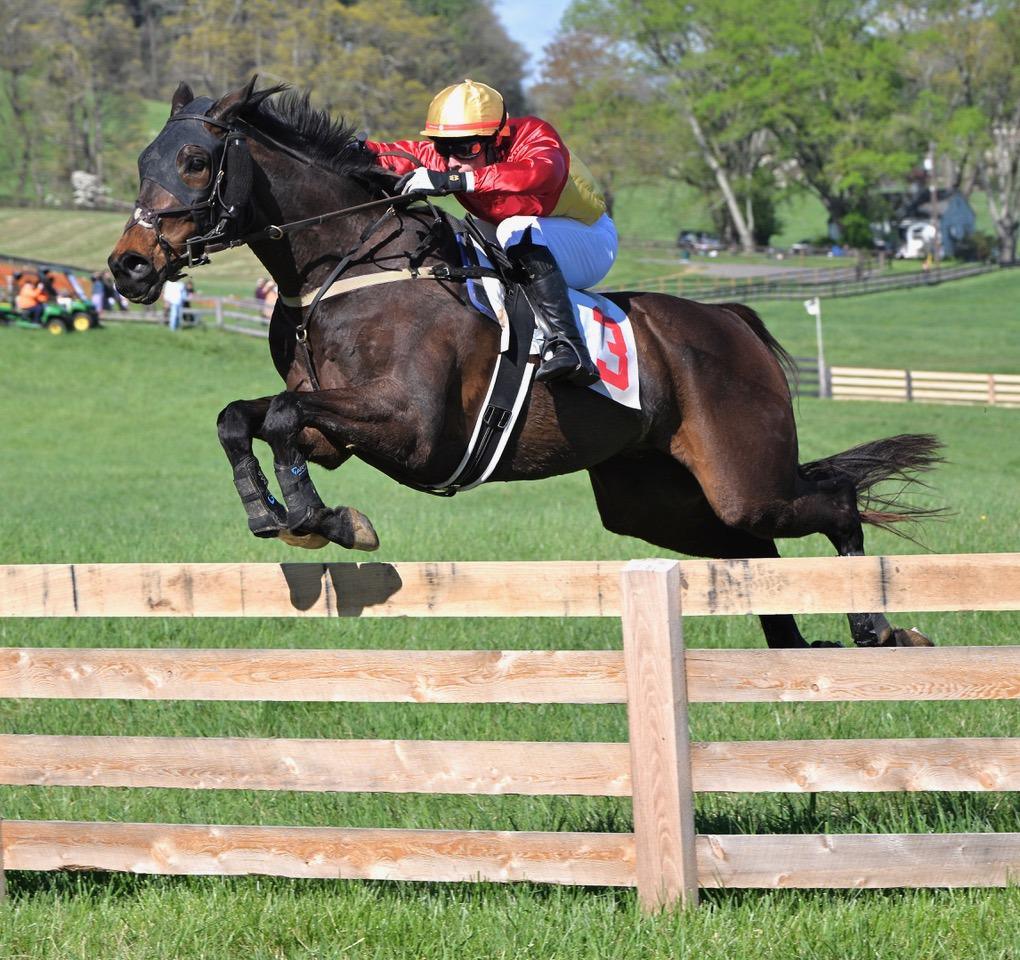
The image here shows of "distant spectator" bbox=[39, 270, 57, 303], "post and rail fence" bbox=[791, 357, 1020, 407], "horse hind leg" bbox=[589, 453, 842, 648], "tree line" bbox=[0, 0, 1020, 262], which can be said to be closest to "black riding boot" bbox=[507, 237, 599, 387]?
"horse hind leg" bbox=[589, 453, 842, 648]

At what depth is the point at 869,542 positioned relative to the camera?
41.5 feet

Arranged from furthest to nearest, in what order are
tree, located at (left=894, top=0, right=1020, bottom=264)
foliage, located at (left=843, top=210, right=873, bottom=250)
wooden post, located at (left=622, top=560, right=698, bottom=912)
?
foliage, located at (left=843, top=210, right=873, bottom=250) < tree, located at (left=894, top=0, right=1020, bottom=264) < wooden post, located at (left=622, top=560, right=698, bottom=912)

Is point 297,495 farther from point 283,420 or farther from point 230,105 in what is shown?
point 230,105

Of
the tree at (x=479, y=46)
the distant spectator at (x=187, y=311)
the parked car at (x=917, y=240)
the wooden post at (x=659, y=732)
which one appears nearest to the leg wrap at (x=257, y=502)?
the wooden post at (x=659, y=732)

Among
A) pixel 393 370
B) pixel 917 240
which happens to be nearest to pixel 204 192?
pixel 393 370

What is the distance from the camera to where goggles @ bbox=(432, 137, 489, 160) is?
6012mm

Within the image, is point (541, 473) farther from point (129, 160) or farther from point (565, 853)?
point (129, 160)

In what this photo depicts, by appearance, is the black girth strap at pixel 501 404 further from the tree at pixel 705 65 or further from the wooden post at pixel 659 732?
the tree at pixel 705 65

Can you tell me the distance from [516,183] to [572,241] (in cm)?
55

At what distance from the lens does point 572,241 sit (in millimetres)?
Result: 6312

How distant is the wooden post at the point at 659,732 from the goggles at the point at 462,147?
2430mm

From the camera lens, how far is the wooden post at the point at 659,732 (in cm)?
434

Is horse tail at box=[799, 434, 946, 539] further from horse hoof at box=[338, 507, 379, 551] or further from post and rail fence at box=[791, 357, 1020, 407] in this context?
post and rail fence at box=[791, 357, 1020, 407]

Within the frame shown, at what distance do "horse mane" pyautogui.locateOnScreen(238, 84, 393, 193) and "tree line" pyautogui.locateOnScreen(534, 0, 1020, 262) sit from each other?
7132 cm
